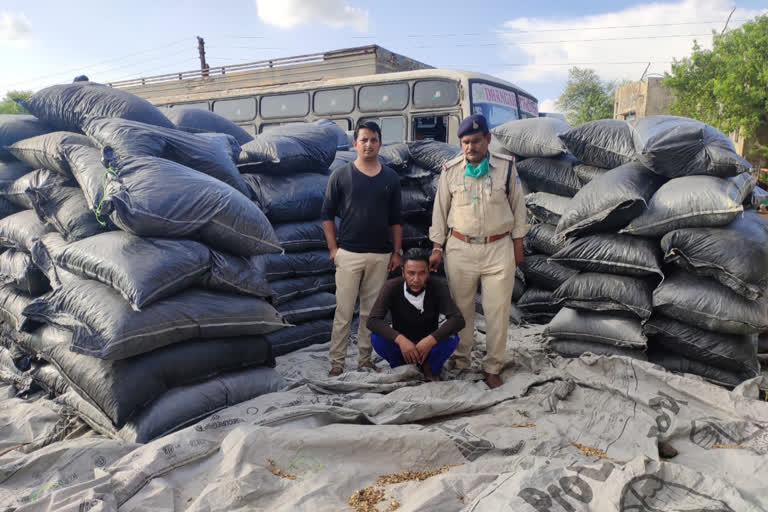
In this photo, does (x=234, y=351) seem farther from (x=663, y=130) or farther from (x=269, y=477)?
(x=663, y=130)

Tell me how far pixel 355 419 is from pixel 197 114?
12.5ft

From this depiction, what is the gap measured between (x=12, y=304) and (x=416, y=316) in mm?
2554

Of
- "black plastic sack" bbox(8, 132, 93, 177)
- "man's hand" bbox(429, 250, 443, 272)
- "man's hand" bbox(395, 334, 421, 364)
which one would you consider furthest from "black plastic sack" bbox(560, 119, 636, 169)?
"black plastic sack" bbox(8, 132, 93, 177)

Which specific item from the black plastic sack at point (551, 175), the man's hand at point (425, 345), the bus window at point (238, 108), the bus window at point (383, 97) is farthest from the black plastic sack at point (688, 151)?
the bus window at point (238, 108)

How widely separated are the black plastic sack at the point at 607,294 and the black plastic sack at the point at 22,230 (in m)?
3.46

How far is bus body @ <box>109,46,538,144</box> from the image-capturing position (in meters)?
7.07

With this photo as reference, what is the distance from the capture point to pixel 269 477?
1785mm

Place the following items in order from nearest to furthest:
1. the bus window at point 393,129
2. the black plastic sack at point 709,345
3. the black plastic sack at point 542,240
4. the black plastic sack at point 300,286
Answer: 1. the black plastic sack at point 709,345
2. the black plastic sack at point 300,286
3. the black plastic sack at point 542,240
4. the bus window at point 393,129

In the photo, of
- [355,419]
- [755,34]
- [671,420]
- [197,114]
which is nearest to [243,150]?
[197,114]

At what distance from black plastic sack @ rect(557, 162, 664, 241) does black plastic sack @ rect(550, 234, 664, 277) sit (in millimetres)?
77

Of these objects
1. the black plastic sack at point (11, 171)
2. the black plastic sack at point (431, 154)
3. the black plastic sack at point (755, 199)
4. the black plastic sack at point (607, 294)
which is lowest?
the black plastic sack at point (607, 294)

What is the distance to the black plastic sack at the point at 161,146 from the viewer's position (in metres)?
2.84

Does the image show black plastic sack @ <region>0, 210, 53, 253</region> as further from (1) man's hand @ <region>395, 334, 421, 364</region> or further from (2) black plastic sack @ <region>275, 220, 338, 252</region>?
(1) man's hand @ <region>395, 334, 421, 364</region>

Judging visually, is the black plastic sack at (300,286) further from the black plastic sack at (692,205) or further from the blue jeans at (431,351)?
the black plastic sack at (692,205)
